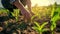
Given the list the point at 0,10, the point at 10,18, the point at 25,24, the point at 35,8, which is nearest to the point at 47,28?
the point at 25,24

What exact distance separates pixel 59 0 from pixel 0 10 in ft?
2.21

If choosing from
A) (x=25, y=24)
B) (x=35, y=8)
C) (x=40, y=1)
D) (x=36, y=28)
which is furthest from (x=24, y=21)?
(x=40, y=1)

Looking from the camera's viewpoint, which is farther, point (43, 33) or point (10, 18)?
point (10, 18)

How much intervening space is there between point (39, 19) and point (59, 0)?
2.00 ft

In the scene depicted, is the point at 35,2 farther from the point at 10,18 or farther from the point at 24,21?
the point at 24,21

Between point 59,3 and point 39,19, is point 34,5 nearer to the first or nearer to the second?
point 59,3

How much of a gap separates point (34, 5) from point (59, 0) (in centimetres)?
28

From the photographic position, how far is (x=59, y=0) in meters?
2.37

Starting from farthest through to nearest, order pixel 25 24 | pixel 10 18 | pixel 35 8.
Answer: pixel 35 8, pixel 10 18, pixel 25 24

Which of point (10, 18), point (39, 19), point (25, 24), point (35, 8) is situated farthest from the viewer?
point (35, 8)

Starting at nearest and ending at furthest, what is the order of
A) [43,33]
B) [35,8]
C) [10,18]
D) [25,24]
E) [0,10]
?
1. [43,33]
2. [25,24]
3. [10,18]
4. [35,8]
5. [0,10]

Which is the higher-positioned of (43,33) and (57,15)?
(57,15)

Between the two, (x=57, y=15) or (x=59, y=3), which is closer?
(x=57, y=15)

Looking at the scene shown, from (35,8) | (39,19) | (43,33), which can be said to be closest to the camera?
(43,33)
